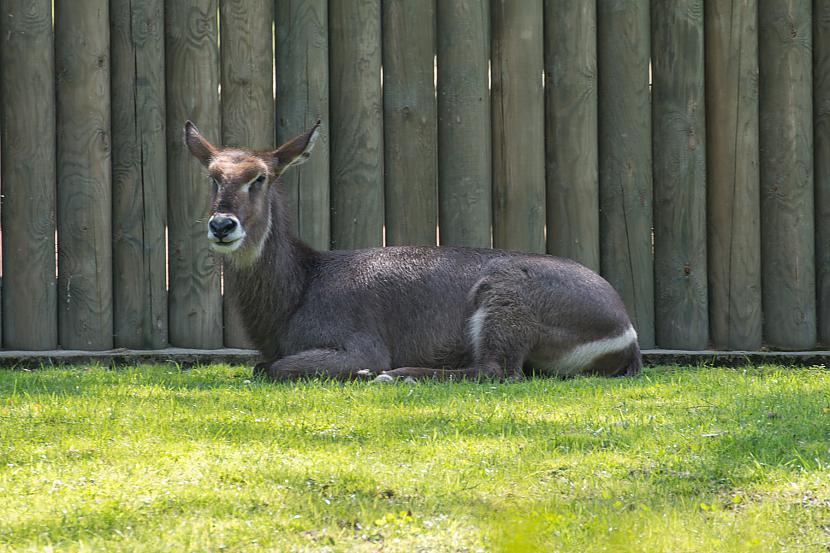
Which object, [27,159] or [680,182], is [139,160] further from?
[680,182]

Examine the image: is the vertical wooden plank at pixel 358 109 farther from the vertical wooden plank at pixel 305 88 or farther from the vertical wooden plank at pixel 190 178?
→ the vertical wooden plank at pixel 190 178

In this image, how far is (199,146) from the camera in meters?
7.75

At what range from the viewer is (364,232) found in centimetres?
848

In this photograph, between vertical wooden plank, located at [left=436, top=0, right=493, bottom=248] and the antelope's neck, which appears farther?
vertical wooden plank, located at [left=436, top=0, right=493, bottom=248]

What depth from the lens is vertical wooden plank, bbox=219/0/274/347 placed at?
8336 millimetres

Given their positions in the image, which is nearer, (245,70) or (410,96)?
(245,70)

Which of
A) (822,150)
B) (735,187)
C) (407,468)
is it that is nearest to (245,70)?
(735,187)

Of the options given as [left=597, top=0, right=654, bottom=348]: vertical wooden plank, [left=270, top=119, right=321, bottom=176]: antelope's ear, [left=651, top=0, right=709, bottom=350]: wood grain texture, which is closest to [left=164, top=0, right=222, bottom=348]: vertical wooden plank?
[left=270, top=119, right=321, bottom=176]: antelope's ear

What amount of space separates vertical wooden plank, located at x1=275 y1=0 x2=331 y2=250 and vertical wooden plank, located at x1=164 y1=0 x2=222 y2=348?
46 centimetres

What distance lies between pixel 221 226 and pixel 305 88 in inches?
59.4

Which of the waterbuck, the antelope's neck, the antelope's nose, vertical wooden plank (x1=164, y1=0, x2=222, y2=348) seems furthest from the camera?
vertical wooden plank (x1=164, y1=0, x2=222, y2=348)

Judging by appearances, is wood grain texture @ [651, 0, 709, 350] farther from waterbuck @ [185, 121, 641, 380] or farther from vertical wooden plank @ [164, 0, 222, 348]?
vertical wooden plank @ [164, 0, 222, 348]

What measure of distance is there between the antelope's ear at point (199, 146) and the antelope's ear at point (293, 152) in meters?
0.38

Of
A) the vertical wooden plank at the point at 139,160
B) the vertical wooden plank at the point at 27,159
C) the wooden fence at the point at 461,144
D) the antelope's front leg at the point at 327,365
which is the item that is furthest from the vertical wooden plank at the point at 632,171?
the vertical wooden plank at the point at 27,159
